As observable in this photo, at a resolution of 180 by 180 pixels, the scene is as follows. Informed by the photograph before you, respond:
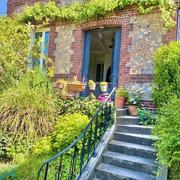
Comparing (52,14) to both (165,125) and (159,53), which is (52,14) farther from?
(165,125)

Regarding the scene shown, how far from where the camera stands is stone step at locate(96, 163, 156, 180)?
4.85m

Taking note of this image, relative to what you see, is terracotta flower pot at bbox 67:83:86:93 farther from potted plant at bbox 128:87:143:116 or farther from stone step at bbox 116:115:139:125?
stone step at bbox 116:115:139:125

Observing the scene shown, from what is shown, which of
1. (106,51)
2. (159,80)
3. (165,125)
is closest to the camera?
(165,125)

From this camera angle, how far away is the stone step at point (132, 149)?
5316 millimetres

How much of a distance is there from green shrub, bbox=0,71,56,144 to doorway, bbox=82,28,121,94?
8.14 feet

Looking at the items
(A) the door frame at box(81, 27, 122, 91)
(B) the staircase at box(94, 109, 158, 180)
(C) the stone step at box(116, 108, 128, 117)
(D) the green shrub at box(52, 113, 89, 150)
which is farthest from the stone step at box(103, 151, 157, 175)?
(A) the door frame at box(81, 27, 122, 91)

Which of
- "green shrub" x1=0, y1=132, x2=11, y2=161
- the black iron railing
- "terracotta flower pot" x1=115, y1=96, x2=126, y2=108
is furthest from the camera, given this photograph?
"terracotta flower pot" x1=115, y1=96, x2=126, y2=108

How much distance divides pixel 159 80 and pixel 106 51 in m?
6.44

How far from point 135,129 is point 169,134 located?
188cm

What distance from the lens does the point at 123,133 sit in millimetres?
6137

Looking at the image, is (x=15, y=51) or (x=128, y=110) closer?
(x=128, y=110)

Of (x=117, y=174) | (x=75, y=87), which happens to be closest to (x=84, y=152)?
(x=117, y=174)

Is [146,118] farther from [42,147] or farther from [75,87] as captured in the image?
[75,87]

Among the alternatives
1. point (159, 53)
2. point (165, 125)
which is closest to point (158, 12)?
point (159, 53)
